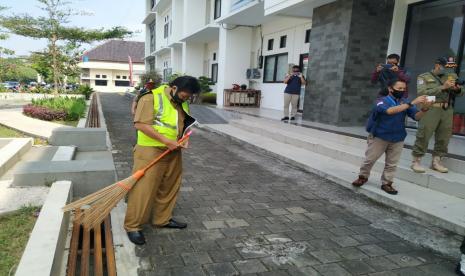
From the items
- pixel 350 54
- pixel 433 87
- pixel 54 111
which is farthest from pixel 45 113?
pixel 433 87

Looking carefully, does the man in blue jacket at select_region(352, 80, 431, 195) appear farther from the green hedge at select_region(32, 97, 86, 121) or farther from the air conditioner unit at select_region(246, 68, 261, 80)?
the air conditioner unit at select_region(246, 68, 261, 80)

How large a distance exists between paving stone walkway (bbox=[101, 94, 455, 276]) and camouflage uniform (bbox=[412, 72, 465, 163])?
139cm

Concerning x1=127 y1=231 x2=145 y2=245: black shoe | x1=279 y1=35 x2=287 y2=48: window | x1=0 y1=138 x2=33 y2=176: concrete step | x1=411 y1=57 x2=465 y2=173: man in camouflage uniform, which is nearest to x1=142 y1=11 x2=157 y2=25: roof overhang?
x1=279 y1=35 x2=287 y2=48: window

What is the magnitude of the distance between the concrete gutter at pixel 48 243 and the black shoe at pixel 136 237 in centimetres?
57

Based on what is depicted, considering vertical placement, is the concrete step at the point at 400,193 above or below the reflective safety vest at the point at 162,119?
below

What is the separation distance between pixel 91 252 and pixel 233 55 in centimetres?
1402

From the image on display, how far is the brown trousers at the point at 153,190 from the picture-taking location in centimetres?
331

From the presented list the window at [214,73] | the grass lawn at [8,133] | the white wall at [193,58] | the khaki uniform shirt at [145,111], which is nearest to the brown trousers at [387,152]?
the khaki uniform shirt at [145,111]

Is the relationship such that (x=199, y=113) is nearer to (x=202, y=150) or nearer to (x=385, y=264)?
(x=202, y=150)

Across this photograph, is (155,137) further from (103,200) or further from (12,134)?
(12,134)

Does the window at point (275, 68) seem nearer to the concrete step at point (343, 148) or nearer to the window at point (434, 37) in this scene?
the concrete step at point (343, 148)

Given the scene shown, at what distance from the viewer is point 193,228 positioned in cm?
368

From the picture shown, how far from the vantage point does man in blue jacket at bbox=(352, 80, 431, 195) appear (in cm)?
451

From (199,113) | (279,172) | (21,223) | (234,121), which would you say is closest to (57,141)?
(21,223)
